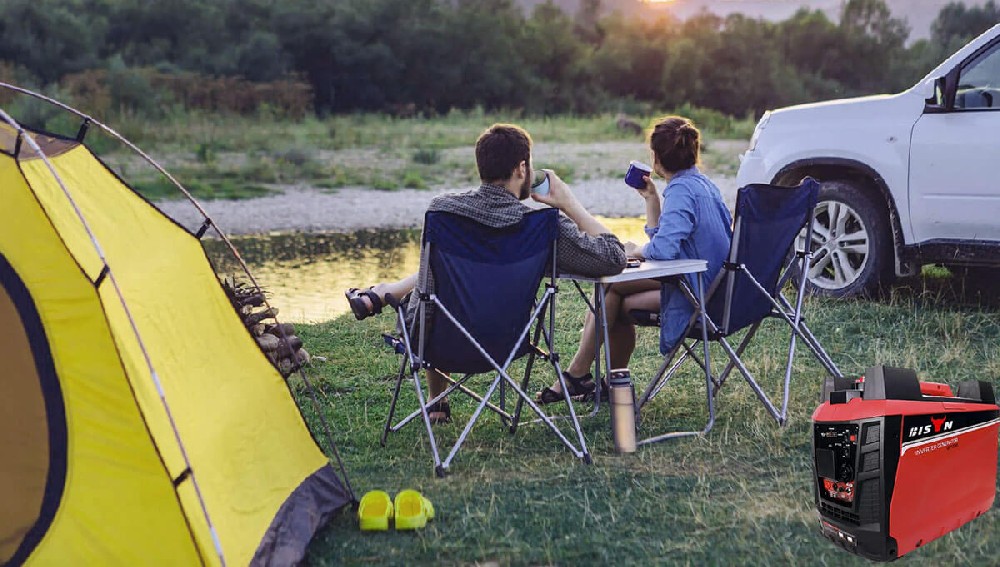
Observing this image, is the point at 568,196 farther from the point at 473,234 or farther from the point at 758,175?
the point at 758,175

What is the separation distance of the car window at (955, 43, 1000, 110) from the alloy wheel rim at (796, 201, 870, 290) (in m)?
0.98

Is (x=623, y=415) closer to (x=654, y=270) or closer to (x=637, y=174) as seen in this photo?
(x=654, y=270)

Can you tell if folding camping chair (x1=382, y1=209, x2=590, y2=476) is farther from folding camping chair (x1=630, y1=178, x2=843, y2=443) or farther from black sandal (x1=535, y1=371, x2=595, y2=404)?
black sandal (x1=535, y1=371, x2=595, y2=404)

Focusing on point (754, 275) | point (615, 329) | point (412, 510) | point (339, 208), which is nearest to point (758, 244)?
point (754, 275)

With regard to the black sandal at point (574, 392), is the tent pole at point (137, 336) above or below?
above

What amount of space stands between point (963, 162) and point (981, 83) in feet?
1.66

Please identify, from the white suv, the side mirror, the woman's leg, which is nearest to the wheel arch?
the white suv

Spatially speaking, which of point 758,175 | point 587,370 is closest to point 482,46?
point 758,175

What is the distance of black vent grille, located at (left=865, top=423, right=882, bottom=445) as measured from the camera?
3.33 metres

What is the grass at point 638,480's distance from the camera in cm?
375

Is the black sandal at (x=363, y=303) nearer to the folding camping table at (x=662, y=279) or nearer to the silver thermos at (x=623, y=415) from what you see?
the folding camping table at (x=662, y=279)

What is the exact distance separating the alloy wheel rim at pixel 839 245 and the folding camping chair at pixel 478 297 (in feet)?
11.7

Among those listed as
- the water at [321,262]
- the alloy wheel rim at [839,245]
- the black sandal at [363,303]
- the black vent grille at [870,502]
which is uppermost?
the black sandal at [363,303]

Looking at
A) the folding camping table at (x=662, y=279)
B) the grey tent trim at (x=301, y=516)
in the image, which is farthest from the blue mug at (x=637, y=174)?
the grey tent trim at (x=301, y=516)
